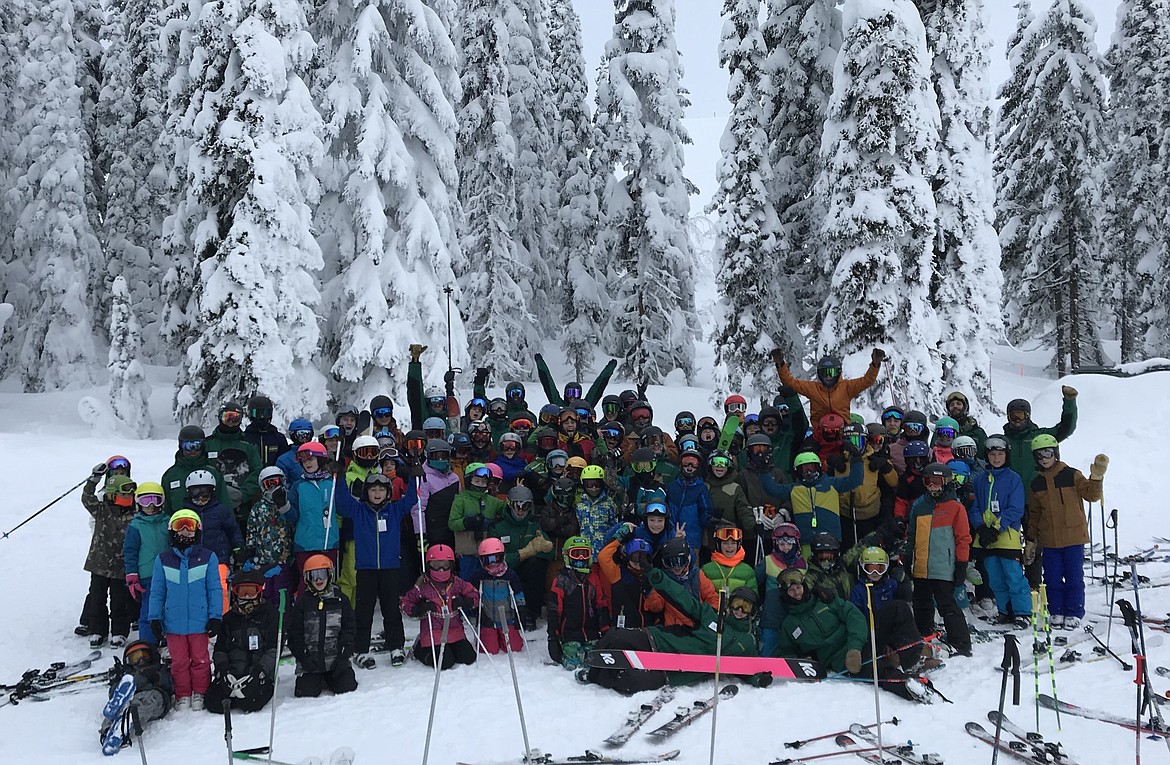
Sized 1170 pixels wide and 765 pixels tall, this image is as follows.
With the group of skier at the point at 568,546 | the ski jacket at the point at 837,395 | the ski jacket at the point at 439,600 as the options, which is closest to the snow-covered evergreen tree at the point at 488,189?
the ski jacket at the point at 837,395

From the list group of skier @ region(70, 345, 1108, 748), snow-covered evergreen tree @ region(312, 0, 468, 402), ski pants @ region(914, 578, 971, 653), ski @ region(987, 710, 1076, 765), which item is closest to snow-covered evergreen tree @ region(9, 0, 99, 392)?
snow-covered evergreen tree @ region(312, 0, 468, 402)

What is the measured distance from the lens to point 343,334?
49.6 feet

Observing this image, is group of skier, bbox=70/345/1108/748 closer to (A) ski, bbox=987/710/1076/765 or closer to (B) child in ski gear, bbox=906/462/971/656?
(B) child in ski gear, bbox=906/462/971/656

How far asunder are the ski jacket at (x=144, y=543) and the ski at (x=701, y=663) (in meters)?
4.02

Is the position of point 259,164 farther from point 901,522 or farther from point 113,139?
point 113,139

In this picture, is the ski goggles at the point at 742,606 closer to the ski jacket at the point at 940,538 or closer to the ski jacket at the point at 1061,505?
the ski jacket at the point at 940,538

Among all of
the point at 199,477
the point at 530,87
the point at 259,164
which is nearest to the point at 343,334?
the point at 259,164

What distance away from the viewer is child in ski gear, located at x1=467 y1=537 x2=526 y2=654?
8000 millimetres

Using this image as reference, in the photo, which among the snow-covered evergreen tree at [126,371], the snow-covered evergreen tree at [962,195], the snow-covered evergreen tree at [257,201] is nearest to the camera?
the snow-covered evergreen tree at [257,201]

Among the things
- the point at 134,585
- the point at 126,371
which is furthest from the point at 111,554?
the point at 126,371

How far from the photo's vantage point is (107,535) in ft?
27.6

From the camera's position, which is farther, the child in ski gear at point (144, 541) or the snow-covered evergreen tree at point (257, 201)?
the snow-covered evergreen tree at point (257, 201)

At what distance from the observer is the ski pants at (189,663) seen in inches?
271

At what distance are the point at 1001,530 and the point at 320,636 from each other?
6.67 metres
